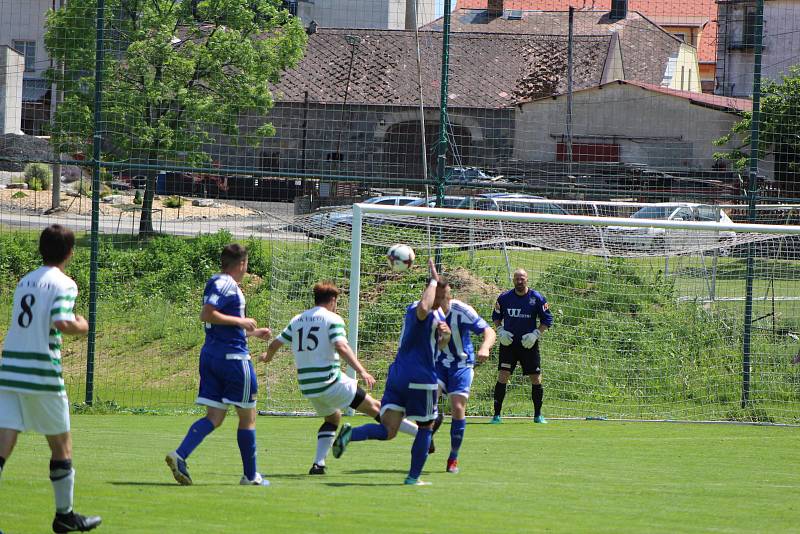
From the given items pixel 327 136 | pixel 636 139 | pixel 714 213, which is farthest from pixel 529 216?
pixel 636 139

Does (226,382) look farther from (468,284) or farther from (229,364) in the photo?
(468,284)

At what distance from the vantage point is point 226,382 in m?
8.39

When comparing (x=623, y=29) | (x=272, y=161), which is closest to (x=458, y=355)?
(x=272, y=161)

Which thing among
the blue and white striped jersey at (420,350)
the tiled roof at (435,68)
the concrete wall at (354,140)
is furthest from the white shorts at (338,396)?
the tiled roof at (435,68)

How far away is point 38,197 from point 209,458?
2564 centimetres

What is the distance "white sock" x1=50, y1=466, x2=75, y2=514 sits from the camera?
6395 millimetres

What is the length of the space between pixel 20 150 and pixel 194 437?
28352 millimetres

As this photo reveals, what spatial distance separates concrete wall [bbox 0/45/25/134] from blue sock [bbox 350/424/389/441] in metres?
15.1

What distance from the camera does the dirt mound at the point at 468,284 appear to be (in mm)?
16984

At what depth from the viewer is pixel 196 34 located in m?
26.4

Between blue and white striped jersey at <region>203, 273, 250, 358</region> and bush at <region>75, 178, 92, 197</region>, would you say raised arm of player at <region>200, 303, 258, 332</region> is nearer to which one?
blue and white striped jersey at <region>203, 273, 250, 358</region>

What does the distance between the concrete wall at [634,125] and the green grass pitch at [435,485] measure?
16848 millimetres

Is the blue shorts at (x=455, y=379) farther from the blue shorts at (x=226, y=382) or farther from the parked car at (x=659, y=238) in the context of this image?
the parked car at (x=659, y=238)

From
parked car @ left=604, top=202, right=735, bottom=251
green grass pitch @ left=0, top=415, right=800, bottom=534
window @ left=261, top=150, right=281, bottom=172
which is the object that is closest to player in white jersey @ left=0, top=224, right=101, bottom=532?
green grass pitch @ left=0, top=415, right=800, bottom=534
